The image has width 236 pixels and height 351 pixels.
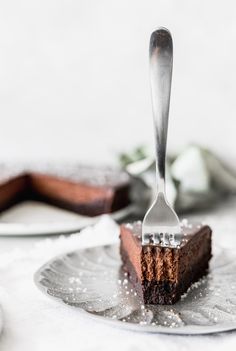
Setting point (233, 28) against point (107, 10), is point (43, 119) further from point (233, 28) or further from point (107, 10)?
point (233, 28)

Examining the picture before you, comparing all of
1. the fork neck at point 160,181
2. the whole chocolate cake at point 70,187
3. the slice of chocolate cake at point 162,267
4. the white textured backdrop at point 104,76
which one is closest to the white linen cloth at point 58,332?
the slice of chocolate cake at point 162,267

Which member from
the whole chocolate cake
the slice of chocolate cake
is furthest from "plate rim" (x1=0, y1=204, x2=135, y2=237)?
the slice of chocolate cake

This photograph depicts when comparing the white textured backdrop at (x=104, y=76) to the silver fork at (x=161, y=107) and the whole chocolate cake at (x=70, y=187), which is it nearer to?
the whole chocolate cake at (x=70, y=187)

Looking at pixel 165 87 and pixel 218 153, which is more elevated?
pixel 165 87

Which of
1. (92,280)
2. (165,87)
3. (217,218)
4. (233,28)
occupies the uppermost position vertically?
(165,87)

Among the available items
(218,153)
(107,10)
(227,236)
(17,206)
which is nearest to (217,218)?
(227,236)
